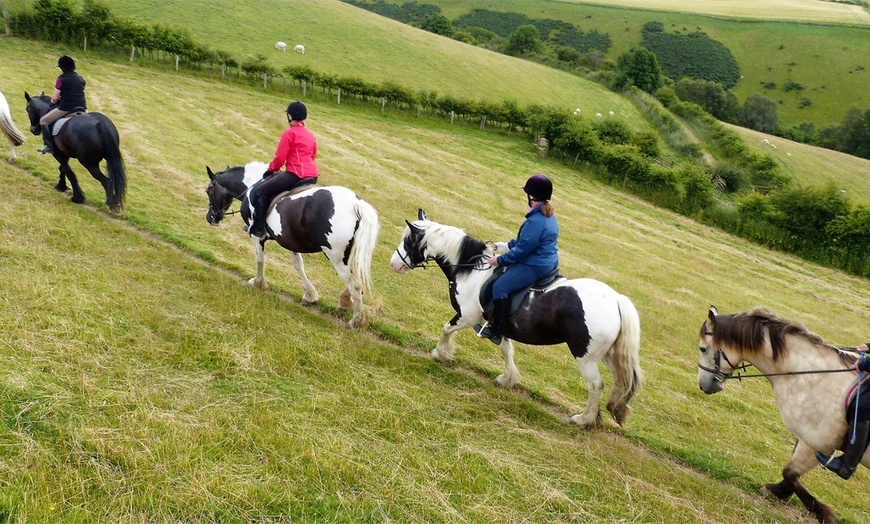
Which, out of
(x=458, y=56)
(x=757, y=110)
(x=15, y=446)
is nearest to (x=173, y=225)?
(x=15, y=446)

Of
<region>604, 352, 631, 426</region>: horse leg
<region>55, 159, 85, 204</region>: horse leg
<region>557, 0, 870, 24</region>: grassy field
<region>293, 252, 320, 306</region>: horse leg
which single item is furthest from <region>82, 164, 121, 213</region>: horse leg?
<region>557, 0, 870, 24</region>: grassy field

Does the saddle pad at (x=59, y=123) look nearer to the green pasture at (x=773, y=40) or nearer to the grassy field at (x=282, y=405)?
the grassy field at (x=282, y=405)

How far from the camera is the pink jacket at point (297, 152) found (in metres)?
8.45

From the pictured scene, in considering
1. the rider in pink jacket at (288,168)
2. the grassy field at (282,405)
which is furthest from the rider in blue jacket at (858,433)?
the rider in pink jacket at (288,168)

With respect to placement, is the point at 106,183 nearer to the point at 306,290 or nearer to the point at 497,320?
the point at 306,290

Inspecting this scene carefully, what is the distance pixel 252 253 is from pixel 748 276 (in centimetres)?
2183

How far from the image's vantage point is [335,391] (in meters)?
6.07

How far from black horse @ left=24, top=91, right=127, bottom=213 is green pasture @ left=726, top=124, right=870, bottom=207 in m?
58.4

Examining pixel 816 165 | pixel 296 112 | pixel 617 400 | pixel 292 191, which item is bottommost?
pixel 617 400

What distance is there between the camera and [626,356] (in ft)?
21.7

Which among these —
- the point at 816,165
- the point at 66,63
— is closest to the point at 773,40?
the point at 816,165

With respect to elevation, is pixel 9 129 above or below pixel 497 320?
above

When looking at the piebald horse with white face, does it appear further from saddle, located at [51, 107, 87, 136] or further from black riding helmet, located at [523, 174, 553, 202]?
saddle, located at [51, 107, 87, 136]

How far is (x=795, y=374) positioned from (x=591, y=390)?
2.46 meters
